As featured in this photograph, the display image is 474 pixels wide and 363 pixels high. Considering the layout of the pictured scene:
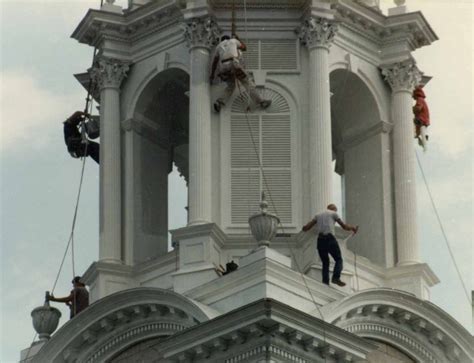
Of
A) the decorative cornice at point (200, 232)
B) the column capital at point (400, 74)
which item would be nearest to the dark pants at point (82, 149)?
the decorative cornice at point (200, 232)

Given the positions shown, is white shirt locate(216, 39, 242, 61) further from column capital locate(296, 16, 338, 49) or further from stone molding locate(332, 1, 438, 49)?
stone molding locate(332, 1, 438, 49)

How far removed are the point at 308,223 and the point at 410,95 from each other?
15.9 ft

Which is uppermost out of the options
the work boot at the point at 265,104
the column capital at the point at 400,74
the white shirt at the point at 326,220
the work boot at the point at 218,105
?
the column capital at the point at 400,74

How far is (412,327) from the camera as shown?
50.3 m

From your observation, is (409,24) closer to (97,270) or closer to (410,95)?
(410,95)

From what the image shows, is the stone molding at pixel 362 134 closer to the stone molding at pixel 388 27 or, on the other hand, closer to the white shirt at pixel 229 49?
the stone molding at pixel 388 27

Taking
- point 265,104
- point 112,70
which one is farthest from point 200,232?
point 112,70

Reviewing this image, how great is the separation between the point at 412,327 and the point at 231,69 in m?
6.21

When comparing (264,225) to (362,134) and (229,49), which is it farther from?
(362,134)

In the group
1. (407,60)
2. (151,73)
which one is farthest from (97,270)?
(407,60)

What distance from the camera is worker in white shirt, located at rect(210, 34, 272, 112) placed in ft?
171

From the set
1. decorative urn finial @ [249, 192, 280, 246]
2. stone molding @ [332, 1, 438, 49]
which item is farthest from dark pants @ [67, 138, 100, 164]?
decorative urn finial @ [249, 192, 280, 246]

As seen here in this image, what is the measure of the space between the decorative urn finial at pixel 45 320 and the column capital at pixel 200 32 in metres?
5.91

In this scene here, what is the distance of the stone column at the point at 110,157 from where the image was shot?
5294cm
